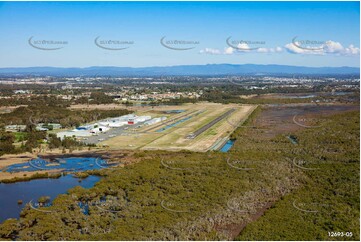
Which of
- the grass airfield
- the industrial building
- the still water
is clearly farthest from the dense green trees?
the industrial building

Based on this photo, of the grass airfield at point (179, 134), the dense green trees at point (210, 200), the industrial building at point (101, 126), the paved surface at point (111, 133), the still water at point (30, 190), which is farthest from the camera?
the industrial building at point (101, 126)

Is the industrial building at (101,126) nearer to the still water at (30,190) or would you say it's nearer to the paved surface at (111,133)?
the paved surface at (111,133)

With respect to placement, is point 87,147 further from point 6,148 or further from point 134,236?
point 134,236

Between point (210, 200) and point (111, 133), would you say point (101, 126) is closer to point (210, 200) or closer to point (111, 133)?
point (111, 133)

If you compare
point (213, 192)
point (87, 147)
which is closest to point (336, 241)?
point (213, 192)

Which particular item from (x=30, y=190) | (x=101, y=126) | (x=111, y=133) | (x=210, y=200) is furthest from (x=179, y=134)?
(x=210, y=200)

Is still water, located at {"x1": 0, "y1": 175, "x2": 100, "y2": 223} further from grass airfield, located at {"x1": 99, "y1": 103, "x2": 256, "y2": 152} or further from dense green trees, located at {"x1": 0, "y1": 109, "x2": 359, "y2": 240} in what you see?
grass airfield, located at {"x1": 99, "y1": 103, "x2": 256, "y2": 152}

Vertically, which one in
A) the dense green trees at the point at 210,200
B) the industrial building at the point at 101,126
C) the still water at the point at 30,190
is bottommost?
the still water at the point at 30,190

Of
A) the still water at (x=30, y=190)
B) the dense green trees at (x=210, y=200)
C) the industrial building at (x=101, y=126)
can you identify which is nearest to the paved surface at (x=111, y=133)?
the industrial building at (x=101, y=126)
